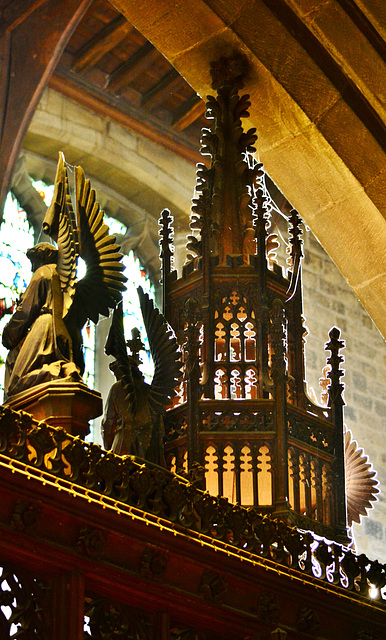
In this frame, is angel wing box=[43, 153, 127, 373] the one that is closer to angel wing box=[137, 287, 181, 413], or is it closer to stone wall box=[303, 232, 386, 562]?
angel wing box=[137, 287, 181, 413]

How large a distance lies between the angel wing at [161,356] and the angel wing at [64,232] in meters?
0.70

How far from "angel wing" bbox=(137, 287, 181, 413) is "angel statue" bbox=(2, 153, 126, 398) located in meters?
0.59

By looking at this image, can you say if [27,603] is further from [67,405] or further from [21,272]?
[21,272]

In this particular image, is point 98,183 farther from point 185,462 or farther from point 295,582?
point 295,582

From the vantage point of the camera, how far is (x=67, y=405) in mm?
5301

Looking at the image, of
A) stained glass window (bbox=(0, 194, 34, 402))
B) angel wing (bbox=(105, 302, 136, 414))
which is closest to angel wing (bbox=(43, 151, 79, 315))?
angel wing (bbox=(105, 302, 136, 414))

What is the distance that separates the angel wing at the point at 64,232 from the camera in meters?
5.88

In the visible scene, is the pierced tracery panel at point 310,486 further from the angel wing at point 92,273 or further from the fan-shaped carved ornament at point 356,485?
the angel wing at point 92,273

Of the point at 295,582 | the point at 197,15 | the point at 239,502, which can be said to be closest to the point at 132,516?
the point at 295,582

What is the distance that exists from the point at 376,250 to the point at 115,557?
289 cm

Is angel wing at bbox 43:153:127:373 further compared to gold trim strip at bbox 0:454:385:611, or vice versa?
angel wing at bbox 43:153:127:373

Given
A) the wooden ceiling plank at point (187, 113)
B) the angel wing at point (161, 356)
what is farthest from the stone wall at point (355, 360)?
the angel wing at point (161, 356)

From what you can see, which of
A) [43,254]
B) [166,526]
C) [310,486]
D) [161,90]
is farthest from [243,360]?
[161,90]

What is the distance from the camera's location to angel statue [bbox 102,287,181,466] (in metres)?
6.00
